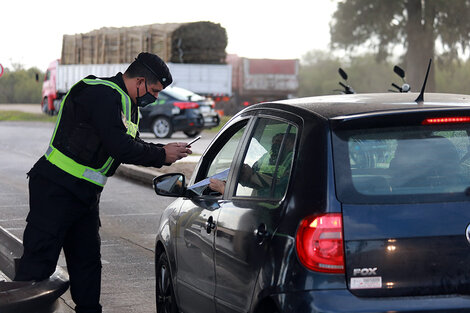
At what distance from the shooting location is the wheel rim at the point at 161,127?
2890 cm

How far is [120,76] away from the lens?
605 centimetres

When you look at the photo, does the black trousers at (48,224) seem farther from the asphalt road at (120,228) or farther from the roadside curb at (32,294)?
the asphalt road at (120,228)

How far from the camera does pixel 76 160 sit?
19.2ft

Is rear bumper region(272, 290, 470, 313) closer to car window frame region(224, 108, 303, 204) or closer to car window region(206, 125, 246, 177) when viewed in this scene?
car window frame region(224, 108, 303, 204)

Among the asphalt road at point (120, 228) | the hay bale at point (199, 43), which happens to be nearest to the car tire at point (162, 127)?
the asphalt road at point (120, 228)

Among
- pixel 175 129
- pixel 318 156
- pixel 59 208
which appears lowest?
pixel 175 129

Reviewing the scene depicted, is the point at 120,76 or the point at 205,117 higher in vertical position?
the point at 120,76

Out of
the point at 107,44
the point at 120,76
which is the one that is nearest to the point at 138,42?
the point at 107,44

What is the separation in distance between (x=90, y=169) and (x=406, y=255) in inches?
95.1

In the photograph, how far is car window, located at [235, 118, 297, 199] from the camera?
14.7 ft

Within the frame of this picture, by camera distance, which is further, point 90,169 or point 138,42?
point 138,42

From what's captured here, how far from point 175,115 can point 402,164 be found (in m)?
24.8

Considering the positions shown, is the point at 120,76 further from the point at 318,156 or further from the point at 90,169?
the point at 318,156

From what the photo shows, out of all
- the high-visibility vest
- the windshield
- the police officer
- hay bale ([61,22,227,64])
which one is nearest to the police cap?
the police officer
